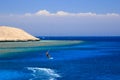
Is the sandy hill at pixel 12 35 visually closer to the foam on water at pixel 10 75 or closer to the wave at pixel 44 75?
the foam on water at pixel 10 75

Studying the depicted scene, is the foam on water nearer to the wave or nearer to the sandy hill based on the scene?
the wave

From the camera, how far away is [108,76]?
33.9m

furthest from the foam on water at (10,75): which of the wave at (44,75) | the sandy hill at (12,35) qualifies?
the sandy hill at (12,35)

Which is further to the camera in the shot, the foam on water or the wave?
the foam on water

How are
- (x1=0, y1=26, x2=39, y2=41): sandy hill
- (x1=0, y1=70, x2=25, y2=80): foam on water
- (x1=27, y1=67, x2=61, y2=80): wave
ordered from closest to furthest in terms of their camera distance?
(x1=27, y1=67, x2=61, y2=80): wave → (x1=0, y1=70, x2=25, y2=80): foam on water → (x1=0, y1=26, x2=39, y2=41): sandy hill

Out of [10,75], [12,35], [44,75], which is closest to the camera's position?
→ [44,75]

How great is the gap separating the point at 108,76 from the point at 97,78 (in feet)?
6.31

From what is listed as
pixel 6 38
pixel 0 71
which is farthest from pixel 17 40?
pixel 0 71

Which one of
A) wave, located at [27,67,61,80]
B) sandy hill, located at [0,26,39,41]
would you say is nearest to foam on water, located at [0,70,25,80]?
wave, located at [27,67,61,80]

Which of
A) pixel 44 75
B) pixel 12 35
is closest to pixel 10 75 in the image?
pixel 44 75

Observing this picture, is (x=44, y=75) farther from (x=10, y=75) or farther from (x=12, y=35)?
(x=12, y=35)

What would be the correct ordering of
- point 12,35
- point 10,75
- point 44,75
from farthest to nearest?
point 12,35
point 10,75
point 44,75

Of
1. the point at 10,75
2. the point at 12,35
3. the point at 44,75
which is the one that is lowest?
the point at 44,75

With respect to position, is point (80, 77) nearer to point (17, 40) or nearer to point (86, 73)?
point (86, 73)
